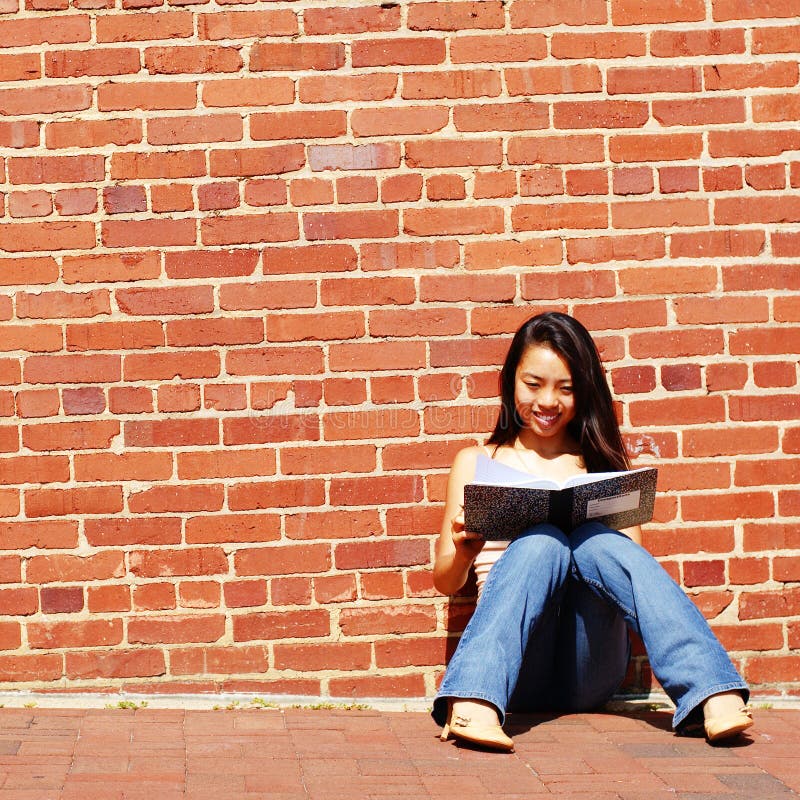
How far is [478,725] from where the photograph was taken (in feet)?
10.8

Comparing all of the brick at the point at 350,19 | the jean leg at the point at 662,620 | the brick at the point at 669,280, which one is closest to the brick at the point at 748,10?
the brick at the point at 669,280

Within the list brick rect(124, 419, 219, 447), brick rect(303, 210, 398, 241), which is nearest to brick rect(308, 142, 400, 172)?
brick rect(303, 210, 398, 241)

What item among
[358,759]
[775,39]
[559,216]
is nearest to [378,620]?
[358,759]

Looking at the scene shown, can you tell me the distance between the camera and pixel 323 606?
405 cm

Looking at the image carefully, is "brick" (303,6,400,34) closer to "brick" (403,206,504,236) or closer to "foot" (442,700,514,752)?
"brick" (403,206,504,236)

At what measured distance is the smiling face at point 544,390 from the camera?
384 cm

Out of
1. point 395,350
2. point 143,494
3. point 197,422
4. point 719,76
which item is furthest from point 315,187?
point 719,76

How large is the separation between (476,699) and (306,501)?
101 cm

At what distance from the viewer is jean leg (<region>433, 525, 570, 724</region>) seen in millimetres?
3346

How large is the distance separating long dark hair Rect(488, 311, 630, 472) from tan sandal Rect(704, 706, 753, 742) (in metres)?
0.90

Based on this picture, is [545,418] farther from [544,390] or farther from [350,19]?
[350,19]

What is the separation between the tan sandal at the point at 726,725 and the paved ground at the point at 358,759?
0.05 meters

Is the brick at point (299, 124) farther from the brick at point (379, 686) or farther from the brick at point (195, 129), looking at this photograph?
the brick at point (379, 686)

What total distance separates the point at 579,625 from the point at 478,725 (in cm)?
55
